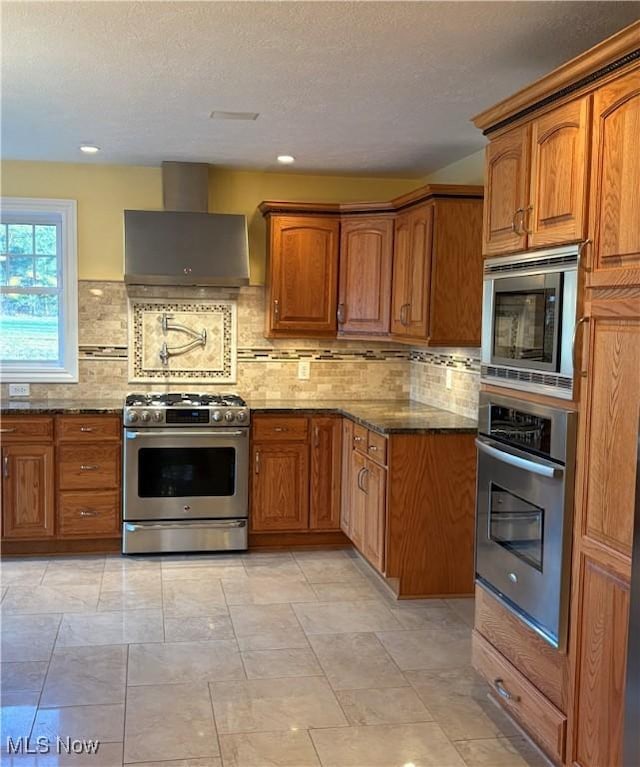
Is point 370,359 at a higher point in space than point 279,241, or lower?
lower

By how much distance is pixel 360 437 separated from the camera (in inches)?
184

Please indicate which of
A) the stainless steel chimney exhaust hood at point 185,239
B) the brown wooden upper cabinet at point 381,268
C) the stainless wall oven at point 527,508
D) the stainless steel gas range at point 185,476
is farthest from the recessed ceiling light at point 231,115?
the stainless wall oven at point 527,508

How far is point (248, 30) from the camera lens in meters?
2.79

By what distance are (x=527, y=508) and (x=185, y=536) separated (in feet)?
9.11

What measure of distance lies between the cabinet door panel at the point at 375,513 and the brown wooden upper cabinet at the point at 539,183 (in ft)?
5.35

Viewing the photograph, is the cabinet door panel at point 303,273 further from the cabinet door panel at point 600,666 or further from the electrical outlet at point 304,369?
the cabinet door panel at point 600,666

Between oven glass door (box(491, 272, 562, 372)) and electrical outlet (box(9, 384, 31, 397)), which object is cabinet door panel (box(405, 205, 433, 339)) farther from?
electrical outlet (box(9, 384, 31, 397))

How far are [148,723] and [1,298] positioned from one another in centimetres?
342

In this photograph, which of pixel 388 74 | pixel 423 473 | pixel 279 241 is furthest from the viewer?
pixel 279 241

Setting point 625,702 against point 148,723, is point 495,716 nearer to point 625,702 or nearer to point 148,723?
point 625,702

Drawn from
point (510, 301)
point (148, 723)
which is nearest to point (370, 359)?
point (510, 301)

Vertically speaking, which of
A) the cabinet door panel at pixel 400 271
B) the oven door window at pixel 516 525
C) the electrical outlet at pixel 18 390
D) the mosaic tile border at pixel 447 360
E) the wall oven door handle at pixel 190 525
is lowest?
the wall oven door handle at pixel 190 525

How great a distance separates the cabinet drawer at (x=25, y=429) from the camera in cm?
479

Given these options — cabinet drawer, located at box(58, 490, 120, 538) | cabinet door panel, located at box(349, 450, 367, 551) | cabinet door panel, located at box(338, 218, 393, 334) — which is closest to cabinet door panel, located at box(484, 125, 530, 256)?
cabinet door panel, located at box(349, 450, 367, 551)
